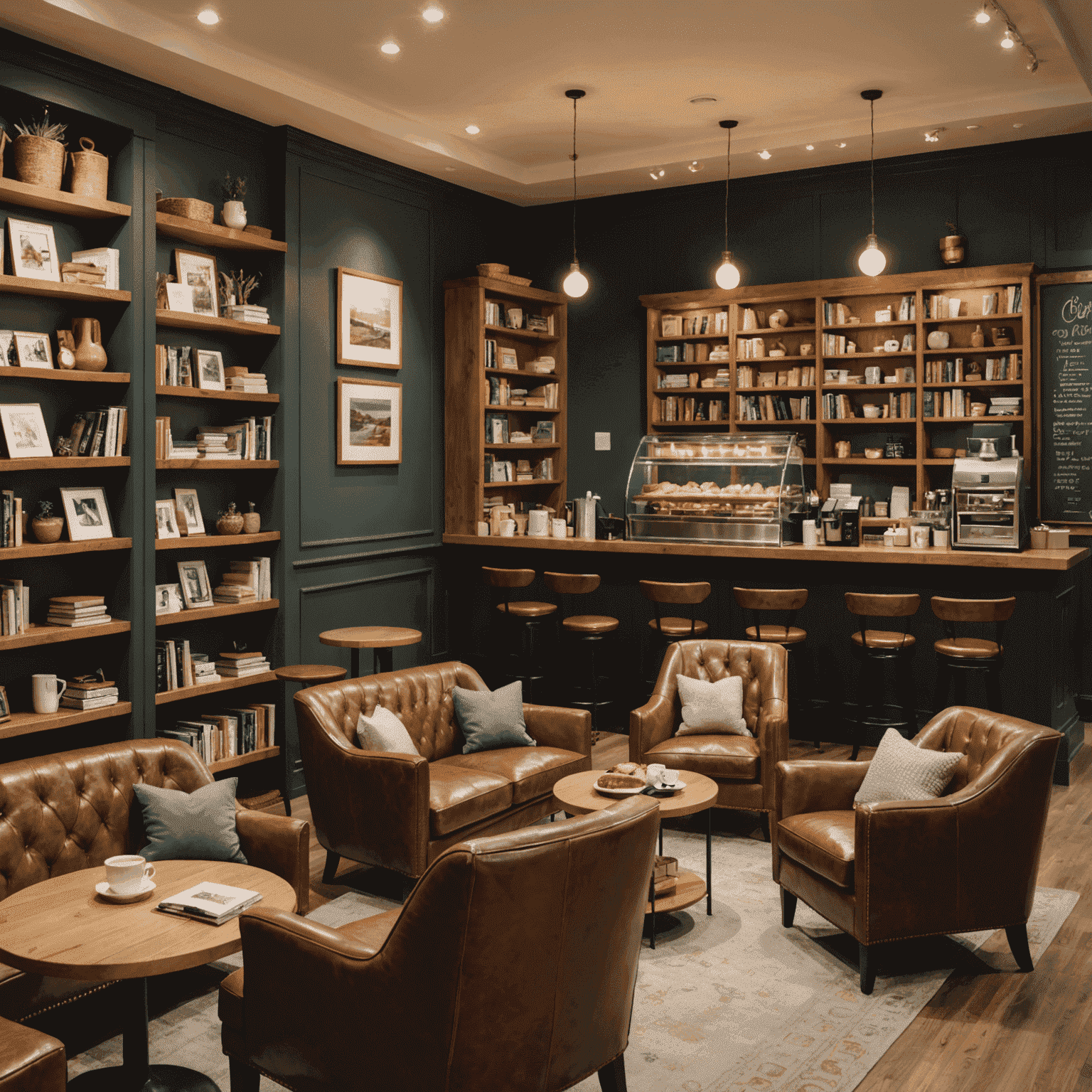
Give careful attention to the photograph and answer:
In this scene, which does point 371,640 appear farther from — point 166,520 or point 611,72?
point 611,72

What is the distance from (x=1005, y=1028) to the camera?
3.32m

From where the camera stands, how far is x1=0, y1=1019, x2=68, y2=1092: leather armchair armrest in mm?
2242

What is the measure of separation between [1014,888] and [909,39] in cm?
425

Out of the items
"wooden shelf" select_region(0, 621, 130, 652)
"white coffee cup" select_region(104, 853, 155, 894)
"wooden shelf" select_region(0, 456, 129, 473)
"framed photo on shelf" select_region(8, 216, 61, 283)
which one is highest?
"framed photo on shelf" select_region(8, 216, 61, 283)

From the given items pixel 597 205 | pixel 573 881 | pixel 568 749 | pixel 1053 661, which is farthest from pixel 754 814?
pixel 597 205

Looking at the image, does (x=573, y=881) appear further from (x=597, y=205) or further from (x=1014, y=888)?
(x=597, y=205)

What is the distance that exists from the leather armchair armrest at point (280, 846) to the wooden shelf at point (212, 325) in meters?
2.82

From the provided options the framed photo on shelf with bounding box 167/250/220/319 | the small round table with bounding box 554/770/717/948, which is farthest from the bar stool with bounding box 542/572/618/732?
the framed photo on shelf with bounding box 167/250/220/319

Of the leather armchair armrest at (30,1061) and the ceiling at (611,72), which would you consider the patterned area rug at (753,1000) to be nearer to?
the leather armchair armrest at (30,1061)

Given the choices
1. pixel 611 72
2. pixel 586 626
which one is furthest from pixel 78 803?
pixel 611 72

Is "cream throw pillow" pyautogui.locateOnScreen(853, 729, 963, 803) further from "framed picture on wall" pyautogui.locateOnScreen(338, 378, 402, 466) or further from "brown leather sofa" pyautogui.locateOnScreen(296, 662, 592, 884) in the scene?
"framed picture on wall" pyautogui.locateOnScreen(338, 378, 402, 466)

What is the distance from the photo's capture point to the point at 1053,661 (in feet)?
19.4

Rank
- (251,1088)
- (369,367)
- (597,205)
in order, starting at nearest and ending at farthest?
(251,1088) < (369,367) < (597,205)

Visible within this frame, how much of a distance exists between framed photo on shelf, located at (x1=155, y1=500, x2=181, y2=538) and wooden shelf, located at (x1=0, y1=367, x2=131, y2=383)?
27.6 inches
